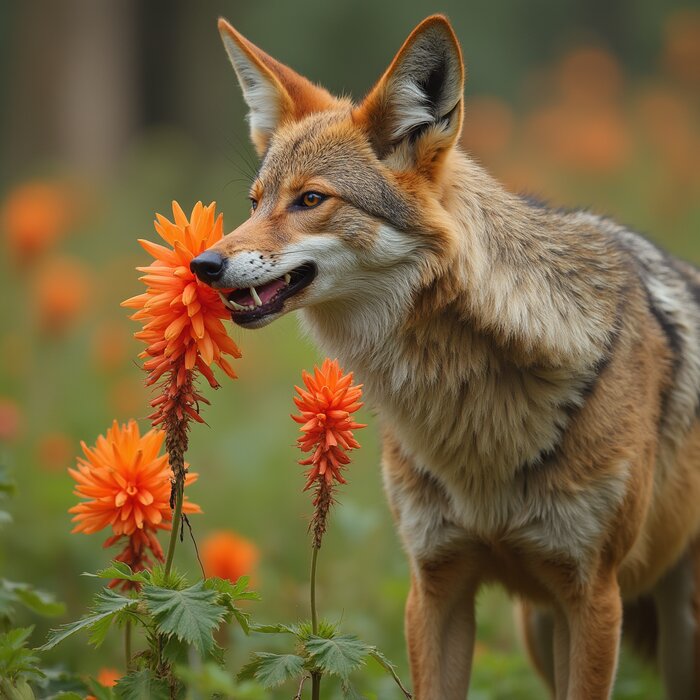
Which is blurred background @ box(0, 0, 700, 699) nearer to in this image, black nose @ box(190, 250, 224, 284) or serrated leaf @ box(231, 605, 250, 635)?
black nose @ box(190, 250, 224, 284)

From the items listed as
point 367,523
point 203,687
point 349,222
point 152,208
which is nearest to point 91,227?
point 152,208

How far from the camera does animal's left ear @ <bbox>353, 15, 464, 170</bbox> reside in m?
3.84

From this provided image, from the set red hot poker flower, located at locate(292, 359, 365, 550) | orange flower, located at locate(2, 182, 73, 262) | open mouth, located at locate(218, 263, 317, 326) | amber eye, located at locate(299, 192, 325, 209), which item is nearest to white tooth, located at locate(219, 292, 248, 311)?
open mouth, located at locate(218, 263, 317, 326)

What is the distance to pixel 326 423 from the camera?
10.4ft

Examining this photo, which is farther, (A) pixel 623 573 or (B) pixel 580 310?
(A) pixel 623 573

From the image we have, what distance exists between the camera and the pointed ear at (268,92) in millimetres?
4289

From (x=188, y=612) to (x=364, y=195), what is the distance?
1764mm

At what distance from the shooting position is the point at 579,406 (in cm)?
410

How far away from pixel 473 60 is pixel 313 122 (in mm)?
15307

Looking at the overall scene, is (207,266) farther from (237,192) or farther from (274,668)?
(237,192)

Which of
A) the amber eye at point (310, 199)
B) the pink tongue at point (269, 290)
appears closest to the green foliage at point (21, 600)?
the pink tongue at point (269, 290)

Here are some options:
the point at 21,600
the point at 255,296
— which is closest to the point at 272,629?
the point at 21,600

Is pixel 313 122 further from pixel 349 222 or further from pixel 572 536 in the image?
pixel 572 536

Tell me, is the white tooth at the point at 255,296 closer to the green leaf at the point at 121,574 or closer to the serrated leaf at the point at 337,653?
the green leaf at the point at 121,574
